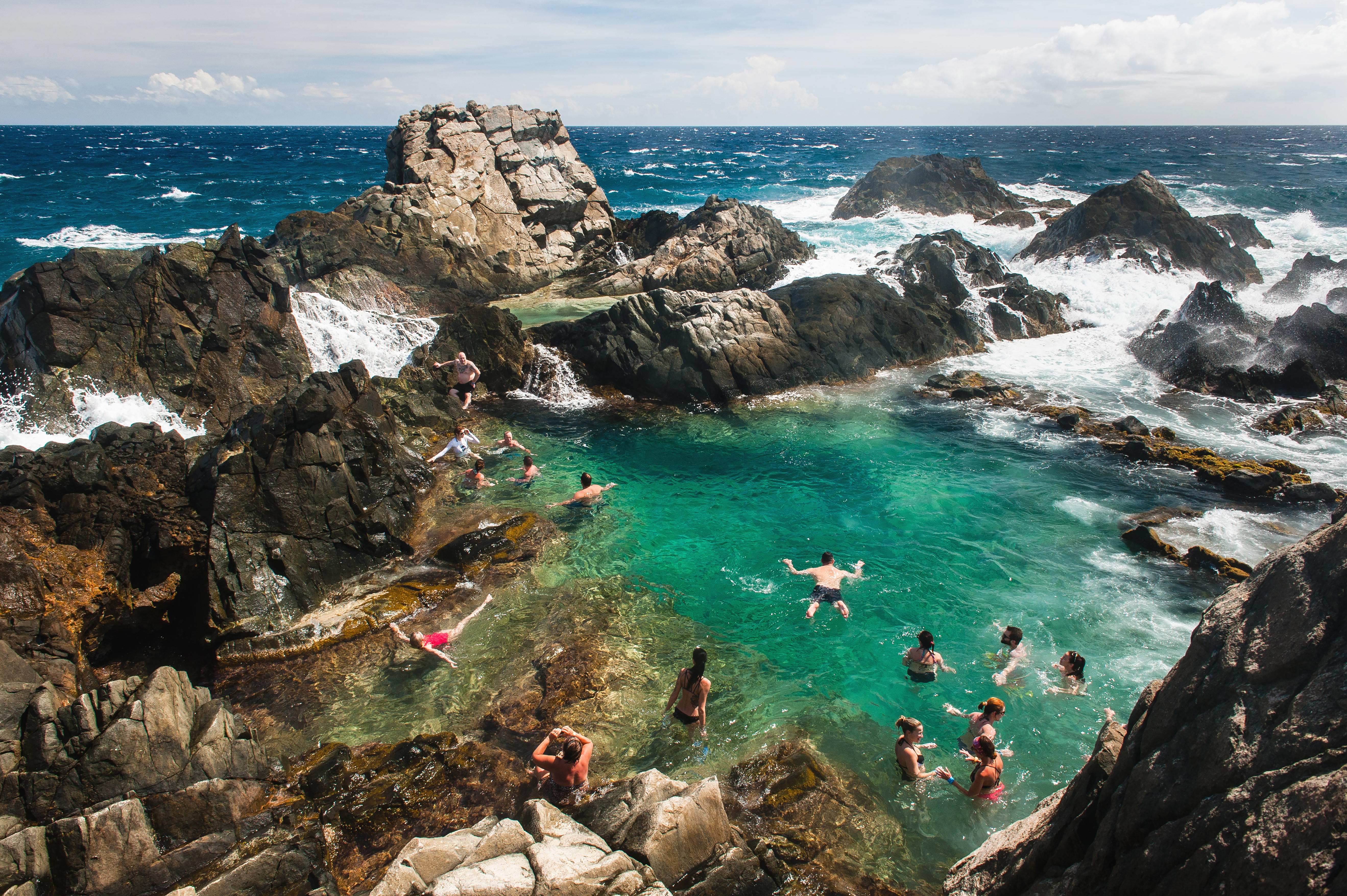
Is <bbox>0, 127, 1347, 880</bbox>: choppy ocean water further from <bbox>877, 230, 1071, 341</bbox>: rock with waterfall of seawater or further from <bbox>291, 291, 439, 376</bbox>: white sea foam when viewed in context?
<bbox>877, 230, 1071, 341</bbox>: rock with waterfall of seawater

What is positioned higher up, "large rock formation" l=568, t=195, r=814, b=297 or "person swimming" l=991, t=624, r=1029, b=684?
"large rock formation" l=568, t=195, r=814, b=297

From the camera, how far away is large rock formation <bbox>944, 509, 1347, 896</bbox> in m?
3.72

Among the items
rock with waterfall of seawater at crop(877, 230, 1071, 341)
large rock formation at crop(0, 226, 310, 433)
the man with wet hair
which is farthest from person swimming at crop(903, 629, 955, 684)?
rock with waterfall of seawater at crop(877, 230, 1071, 341)

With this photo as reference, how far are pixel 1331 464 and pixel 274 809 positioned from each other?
25.7 m

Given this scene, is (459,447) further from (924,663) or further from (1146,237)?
(1146,237)

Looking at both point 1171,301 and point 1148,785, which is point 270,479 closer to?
point 1148,785

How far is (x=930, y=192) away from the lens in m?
52.3

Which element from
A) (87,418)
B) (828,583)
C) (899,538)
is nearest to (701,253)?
(899,538)

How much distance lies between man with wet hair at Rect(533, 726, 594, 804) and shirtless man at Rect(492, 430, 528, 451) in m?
10.7

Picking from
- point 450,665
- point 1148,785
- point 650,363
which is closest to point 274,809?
point 450,665

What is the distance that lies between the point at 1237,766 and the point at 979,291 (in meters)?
31.1

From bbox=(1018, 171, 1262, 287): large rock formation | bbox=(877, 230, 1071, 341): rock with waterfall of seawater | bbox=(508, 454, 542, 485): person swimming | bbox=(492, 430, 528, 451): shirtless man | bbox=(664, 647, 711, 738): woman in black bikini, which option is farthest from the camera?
bbox=(1018, 171, 1262, 287): large rock formation

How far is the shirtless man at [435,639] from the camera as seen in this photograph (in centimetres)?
1141

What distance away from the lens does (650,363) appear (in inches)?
936
